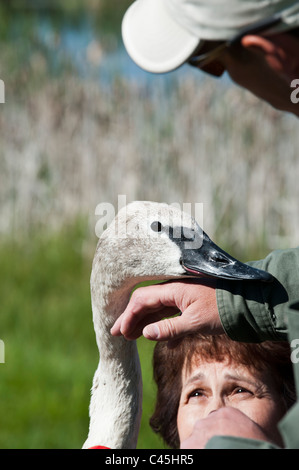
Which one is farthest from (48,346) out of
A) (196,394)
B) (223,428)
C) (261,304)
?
(223,428)

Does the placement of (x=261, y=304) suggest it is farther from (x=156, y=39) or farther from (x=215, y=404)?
(x=156, y=39)

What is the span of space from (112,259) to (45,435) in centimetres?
262

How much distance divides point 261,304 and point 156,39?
2.09ft

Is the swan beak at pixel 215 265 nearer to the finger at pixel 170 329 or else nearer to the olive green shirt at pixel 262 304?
the olive green shirt at pixel 262 304

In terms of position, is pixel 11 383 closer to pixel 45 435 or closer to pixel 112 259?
pixel 45 435

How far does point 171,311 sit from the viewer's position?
184 centimetres

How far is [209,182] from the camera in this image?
22.9ft

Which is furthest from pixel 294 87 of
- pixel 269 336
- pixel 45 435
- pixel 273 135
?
pixel 273 135

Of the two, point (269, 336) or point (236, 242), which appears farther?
point (236, 242)

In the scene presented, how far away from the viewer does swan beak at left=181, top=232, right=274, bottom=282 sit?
1.66m

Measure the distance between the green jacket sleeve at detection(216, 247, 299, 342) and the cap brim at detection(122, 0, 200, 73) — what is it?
21.9 inches

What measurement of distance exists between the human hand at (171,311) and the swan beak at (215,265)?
2.1 inches

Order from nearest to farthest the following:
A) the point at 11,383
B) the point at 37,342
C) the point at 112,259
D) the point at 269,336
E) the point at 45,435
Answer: the point at 269,336
the point at 112,259
the point at 45,435
the point at 11,383
the point at 37,342

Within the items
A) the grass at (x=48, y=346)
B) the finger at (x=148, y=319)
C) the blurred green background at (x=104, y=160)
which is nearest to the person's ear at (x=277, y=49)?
the finger at (x=148, y=319)
